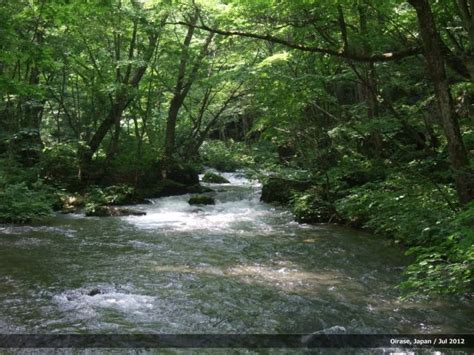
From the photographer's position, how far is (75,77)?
2036 cm

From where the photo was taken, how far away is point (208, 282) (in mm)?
7062

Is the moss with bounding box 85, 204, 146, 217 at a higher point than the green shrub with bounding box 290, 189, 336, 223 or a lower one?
lower

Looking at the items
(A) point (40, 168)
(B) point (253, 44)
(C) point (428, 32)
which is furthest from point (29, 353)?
(B) point (253, 44)

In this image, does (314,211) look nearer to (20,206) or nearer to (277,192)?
(277,192)

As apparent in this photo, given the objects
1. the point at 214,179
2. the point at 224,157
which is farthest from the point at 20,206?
the point at 224,157

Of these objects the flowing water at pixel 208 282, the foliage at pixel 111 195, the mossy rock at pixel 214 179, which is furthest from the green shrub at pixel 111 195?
the mossy rock at pixel 214 179

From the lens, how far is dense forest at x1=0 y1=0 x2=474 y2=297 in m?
6.42

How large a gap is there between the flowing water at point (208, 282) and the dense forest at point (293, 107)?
640 mm

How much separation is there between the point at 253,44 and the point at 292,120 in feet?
30.8

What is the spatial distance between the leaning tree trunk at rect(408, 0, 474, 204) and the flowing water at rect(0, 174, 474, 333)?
5.37 ft

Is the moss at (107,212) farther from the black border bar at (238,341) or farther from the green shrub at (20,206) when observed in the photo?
the black border bar at (238,341)

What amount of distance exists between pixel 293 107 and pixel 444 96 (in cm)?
516

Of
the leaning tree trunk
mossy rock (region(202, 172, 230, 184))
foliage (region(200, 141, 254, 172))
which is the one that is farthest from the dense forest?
foliage (region(200, 141, 254, 172))

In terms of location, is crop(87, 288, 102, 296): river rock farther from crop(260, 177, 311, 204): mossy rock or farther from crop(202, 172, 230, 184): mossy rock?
crop(202, 172, 230, 184): mossy rock
